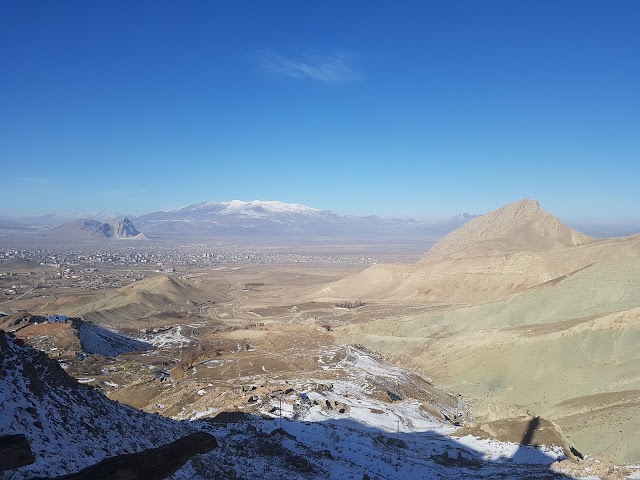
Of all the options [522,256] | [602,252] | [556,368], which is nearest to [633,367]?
[556,368]

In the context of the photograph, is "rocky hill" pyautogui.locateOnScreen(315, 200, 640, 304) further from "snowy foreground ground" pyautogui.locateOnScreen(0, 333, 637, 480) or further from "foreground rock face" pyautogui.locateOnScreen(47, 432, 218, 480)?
"foreground rock face" pyautogui.locateOnScreen(47, 432, 218, 480)

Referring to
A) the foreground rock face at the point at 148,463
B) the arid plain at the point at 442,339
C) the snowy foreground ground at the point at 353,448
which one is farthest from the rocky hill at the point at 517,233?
the foreground rock face at the point at 148,463

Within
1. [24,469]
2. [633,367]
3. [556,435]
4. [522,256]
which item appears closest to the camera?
[24,469]

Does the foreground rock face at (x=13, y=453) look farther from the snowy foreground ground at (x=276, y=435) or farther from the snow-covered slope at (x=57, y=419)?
the snow-covered slope at (x=57, y=419)

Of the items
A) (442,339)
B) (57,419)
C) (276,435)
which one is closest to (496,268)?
(442,339)

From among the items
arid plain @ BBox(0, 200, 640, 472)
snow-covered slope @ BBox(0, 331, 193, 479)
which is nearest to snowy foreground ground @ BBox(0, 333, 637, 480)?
snow-covered slope @ BBox(0, 331, 193, 479)

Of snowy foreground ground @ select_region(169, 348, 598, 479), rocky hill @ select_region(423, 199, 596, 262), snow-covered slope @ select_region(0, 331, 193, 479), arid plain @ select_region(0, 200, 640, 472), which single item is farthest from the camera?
rocky hill @ select_region(423, 199, 596, 262)

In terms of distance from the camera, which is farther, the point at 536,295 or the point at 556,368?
the point at 536,295

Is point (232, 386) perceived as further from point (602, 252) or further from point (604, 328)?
point (602, 252)
